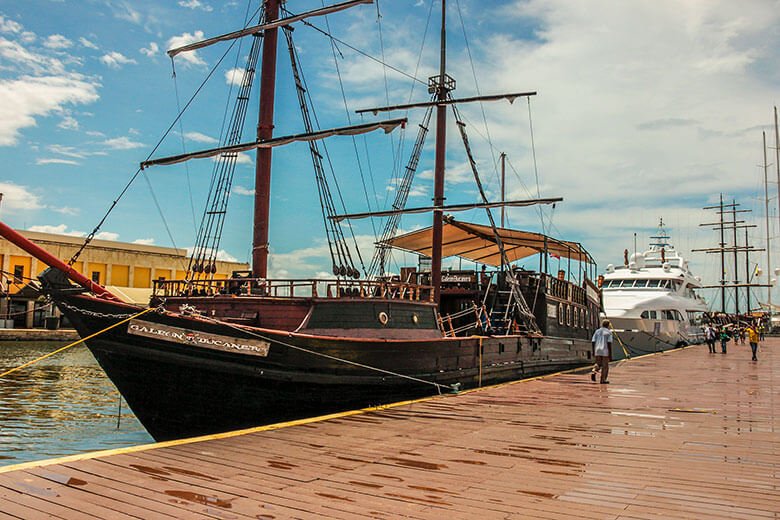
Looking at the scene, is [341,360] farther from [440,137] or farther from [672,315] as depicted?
[672,315]

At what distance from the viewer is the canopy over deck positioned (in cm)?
2239

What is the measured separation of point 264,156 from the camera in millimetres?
15570

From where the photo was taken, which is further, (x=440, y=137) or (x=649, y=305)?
(x=649, y=305)

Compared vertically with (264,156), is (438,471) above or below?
below

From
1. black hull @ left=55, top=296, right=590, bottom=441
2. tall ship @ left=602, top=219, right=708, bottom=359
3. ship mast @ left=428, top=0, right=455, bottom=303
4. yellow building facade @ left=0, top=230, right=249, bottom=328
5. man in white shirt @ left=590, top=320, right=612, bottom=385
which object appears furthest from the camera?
yellow building facade @ left=0, top=230, right=249, bottom=328

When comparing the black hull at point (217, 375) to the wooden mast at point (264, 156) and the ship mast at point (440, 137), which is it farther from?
the ship mast at point (440, 137)

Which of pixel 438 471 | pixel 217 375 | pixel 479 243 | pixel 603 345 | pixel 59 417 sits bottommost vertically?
pixel 59 417

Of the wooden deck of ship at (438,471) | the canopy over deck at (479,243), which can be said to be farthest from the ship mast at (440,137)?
the wooden deck of ship at (438,471)

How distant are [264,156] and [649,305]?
1224 inches

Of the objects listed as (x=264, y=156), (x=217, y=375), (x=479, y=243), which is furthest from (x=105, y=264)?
(x=217, y=375)

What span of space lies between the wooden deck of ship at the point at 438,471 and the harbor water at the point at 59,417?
671 centimetres

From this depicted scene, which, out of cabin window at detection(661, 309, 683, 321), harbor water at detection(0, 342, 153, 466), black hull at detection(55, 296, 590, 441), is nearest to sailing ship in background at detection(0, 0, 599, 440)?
black hull at detection(55, 296, 590, 441)

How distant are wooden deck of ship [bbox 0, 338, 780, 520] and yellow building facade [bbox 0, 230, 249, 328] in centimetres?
4093

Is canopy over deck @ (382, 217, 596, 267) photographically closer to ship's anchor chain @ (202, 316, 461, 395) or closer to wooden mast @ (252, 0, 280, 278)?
wooden mast @ (252, 0, 280, 278)
